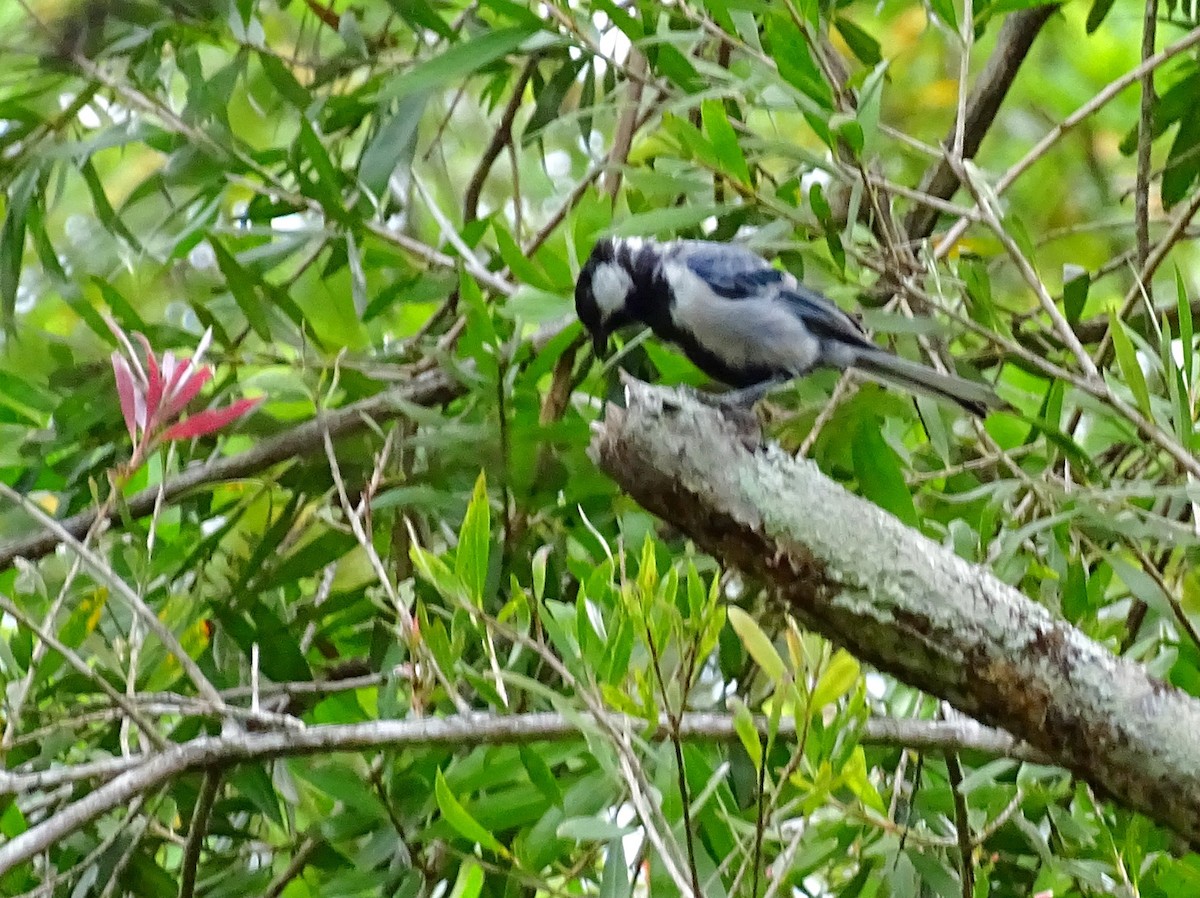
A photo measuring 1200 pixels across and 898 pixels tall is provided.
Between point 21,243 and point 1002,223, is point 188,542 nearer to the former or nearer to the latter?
point 21,243

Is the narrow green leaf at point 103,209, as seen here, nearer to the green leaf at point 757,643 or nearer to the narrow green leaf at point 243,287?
the narrow green leaf at point 243,287

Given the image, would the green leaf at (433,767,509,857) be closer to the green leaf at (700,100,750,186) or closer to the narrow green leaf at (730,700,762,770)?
the narrow green leaf at (730,700,762,770)

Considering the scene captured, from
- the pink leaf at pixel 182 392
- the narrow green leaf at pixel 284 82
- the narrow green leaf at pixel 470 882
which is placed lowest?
the narrow green leaf at pixel 470 882

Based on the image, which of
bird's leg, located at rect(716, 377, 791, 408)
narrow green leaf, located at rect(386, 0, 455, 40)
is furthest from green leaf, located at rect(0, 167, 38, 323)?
bird's leg, located at rect(716, 377, 791, 408)

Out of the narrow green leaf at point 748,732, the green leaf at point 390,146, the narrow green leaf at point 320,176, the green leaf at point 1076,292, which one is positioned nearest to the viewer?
the narrow green leaf at point 748,732

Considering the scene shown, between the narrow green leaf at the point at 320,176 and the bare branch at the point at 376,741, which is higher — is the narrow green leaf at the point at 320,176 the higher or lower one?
the higher one

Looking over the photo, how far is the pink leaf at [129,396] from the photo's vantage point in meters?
0.84

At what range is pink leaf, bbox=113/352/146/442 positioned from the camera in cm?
84

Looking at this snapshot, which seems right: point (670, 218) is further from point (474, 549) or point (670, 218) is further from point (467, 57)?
point (474, 549)

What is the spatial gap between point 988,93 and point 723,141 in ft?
1.90

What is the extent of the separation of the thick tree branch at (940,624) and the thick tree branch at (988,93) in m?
0.71

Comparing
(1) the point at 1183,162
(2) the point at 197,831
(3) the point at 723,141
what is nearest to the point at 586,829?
(2) the point at 197,831

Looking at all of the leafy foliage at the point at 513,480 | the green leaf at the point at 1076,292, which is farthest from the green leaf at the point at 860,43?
the green leaf at the point at 1076,292

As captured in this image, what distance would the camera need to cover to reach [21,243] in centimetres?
128
